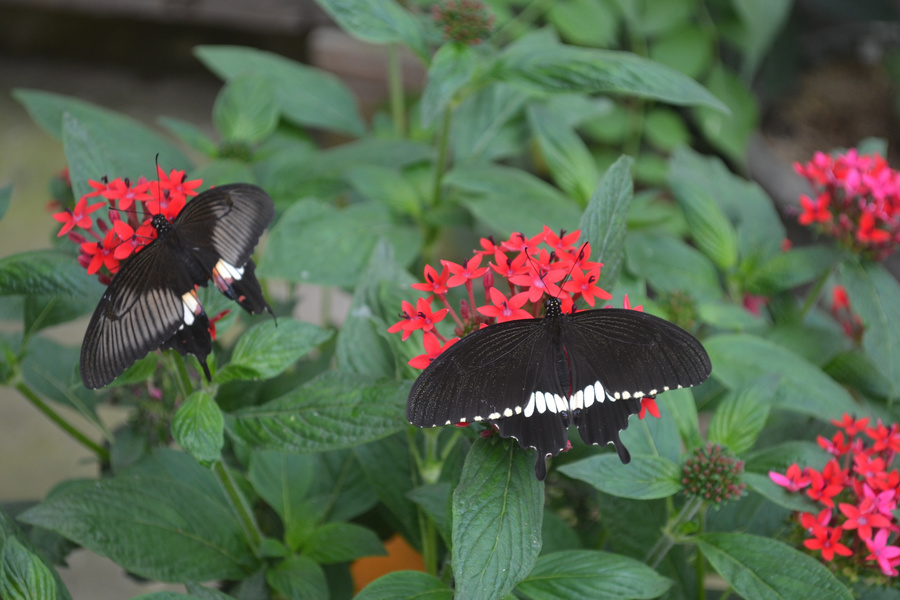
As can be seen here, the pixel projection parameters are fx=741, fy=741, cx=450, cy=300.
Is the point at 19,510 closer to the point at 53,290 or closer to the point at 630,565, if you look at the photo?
the point at 53,290

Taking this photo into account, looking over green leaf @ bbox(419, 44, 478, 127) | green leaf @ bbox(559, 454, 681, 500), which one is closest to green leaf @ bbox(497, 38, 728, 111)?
green leaf @ bbox(419, 44, 478, 127)

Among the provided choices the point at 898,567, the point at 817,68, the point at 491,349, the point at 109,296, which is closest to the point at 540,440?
the point at 491,349

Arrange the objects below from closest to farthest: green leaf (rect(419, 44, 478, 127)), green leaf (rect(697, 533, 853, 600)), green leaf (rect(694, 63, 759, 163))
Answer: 1. green leaf (rect(697, 533, 853, 600))
2. green leaf (rect(419, 44, 478, 127))
3. green leaf (rect(694, 63, 759, 163))

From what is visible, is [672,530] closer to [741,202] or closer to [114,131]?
[741,202]

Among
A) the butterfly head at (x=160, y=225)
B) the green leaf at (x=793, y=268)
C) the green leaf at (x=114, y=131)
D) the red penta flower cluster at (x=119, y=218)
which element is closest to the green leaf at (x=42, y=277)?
the red penta flower cluster at (x=119, y=218)

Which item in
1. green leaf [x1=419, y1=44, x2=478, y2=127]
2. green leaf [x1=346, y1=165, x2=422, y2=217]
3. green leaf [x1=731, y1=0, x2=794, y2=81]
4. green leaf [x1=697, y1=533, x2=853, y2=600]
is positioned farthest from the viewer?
green leaf [x1=731, y1=0, x2=794, y2=81]

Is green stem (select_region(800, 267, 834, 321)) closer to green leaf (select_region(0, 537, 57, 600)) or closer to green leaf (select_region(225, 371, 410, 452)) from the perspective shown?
green leaf (select_region(225, 371, 410, 452))

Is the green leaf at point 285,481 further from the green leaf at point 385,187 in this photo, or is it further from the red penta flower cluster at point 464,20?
the red penta flower cluster at point 464,20
